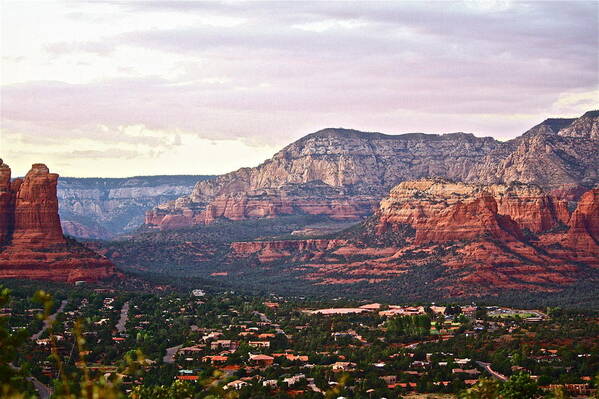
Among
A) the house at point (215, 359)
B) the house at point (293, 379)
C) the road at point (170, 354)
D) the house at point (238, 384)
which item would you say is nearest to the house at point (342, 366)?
the house at point (293, 379)

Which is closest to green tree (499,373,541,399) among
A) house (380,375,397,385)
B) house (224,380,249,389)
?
house (224,380,249,389)

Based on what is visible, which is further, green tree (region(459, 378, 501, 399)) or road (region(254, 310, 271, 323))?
road (region(254, 310, 271, 323))

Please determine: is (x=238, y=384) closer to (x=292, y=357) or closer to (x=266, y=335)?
(x=292, y=357)

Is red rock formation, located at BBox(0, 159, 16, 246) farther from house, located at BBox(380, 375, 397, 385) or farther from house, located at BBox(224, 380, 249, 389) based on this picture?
house, located at BBox(380, 375, 397, 385)

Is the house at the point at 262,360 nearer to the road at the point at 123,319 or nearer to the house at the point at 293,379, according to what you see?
the house at the point at 293,379

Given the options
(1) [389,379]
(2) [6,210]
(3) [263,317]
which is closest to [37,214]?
(2) [6,210]
